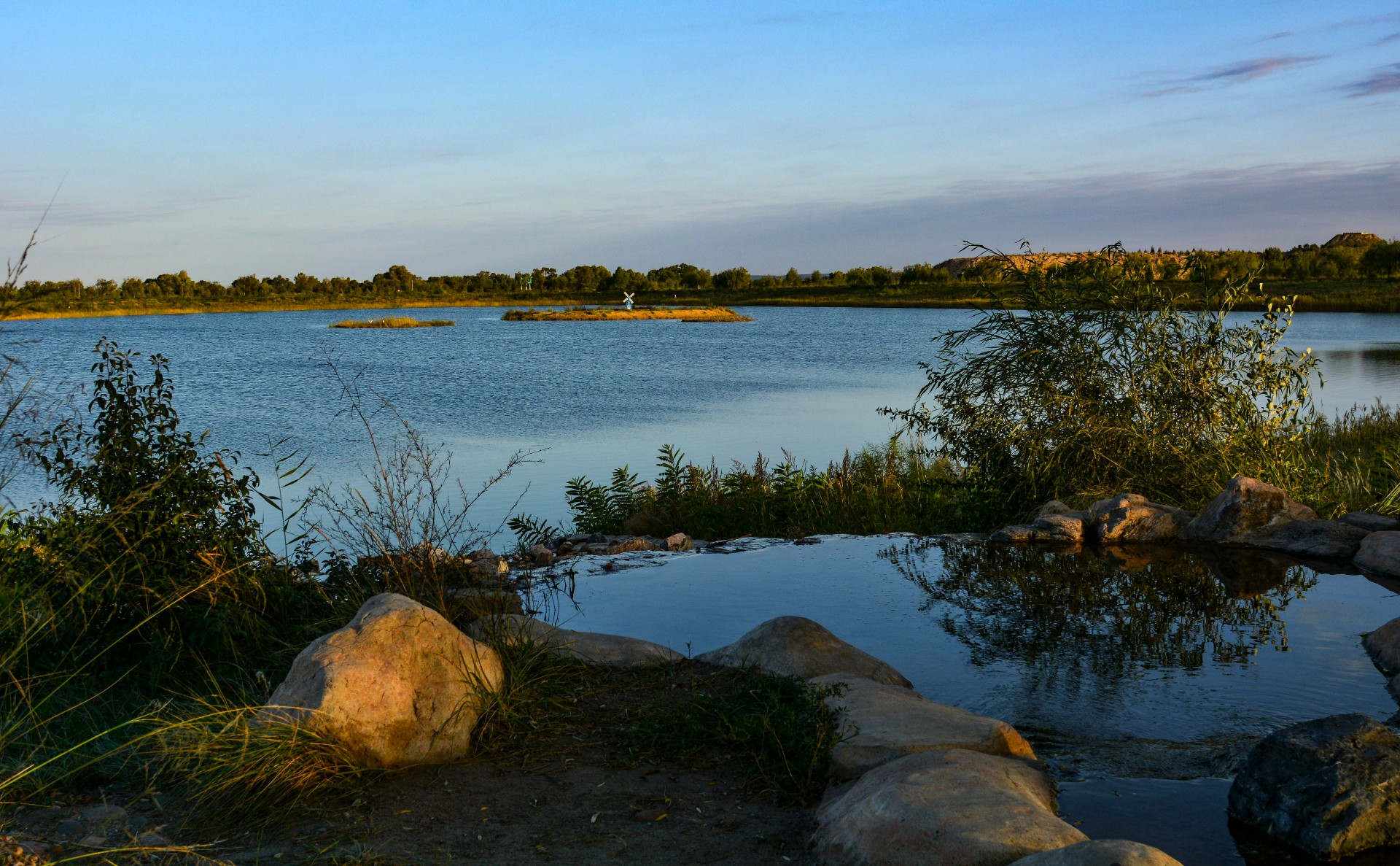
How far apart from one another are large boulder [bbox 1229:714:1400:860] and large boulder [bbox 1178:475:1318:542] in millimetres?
5082

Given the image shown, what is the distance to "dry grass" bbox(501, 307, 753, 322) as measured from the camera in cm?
7088

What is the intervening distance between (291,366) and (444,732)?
108ft

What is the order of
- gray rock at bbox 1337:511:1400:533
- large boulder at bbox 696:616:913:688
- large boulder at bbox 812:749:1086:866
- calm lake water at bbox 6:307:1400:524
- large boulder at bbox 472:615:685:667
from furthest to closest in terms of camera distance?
calm lake water at bbox 6:307:1400:524, gray rock at bbox 1337:511:1400:533, large boulder at bbox 472:615:685:667, large boulder at bbox 696:616:913:688, large boulder at bbox 812:749:1086:866

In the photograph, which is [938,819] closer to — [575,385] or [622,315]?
[575,385]

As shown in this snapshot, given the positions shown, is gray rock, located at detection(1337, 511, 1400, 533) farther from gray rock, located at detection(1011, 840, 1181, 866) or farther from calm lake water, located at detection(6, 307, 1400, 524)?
gray rock, located at detection(1011, 840, 1181, 866)

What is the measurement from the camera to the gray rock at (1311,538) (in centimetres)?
840

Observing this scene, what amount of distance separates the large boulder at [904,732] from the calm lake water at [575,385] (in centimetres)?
436

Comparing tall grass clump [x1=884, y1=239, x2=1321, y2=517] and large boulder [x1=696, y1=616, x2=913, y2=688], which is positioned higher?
tall grass clump [x1=884, y1=239, x2=1321, y2=517]

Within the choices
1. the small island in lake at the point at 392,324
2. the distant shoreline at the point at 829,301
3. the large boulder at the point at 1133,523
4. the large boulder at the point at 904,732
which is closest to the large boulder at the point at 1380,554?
the large boulder at the point at 1133,523

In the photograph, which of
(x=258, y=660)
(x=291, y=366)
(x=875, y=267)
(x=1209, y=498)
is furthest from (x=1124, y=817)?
(x=875, y=267)

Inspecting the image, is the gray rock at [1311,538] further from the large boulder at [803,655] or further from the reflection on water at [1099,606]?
the large boulder at [803,655]

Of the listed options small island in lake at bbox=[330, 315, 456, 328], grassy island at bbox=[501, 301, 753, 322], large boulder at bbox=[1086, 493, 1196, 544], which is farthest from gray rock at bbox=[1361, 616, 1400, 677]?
small island in lake at bbox=[330, 315, 456, 328]

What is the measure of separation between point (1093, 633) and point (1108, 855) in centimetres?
389

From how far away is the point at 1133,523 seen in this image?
912cm
